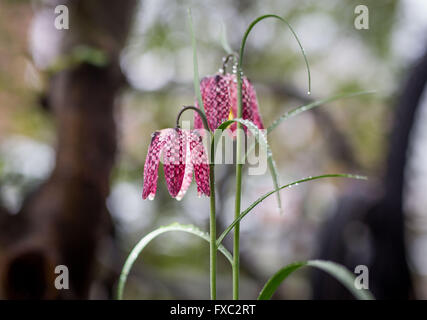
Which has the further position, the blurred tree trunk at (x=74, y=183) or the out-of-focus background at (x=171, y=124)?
the out-of-focus background at (x=171, y=124)

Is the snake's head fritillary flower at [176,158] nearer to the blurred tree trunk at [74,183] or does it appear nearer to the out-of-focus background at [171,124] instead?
the out-of-focus background at [171,124]

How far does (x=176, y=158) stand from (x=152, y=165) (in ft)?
0.11

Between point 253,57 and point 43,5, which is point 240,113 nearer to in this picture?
point 43,5

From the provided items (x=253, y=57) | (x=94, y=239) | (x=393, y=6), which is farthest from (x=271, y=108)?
(x=94, y=239)

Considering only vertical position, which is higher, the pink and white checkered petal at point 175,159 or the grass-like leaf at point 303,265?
the pink and white checkered petal at point 175,159

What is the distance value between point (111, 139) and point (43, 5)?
0.74 meters

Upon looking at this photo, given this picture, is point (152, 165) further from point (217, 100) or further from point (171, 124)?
point (171, 124)

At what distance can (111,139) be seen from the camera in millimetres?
1698

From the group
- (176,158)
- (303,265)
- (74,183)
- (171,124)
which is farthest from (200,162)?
(171,124)

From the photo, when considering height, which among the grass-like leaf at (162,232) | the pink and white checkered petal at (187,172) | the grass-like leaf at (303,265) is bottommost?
the grass-like leaf at (303,265)

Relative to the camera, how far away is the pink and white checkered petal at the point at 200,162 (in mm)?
567

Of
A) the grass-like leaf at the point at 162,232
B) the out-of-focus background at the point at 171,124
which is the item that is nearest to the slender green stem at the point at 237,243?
the grass-like leaf at the point at 162,232

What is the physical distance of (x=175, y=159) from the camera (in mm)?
586

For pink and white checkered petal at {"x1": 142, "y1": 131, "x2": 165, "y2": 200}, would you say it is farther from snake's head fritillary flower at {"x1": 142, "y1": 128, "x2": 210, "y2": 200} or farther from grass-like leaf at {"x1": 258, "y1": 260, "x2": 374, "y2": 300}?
grass-like leaf at {"x1": 258, "y1": 260, "x2": 374, "y2": 300}
